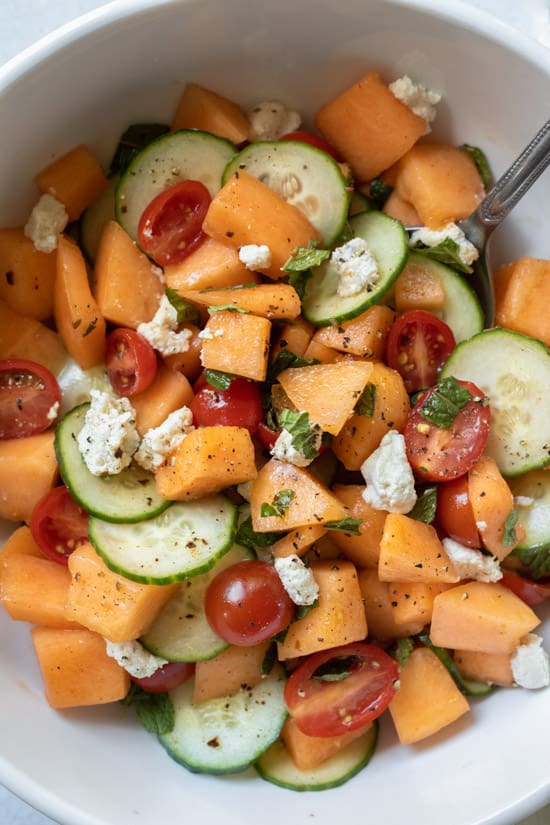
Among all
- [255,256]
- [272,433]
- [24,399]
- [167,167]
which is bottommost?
[272,433]

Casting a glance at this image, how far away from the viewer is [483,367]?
2.76 meters

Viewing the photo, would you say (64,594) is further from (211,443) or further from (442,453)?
(442,453)

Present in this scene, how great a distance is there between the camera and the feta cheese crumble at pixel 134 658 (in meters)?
2.63

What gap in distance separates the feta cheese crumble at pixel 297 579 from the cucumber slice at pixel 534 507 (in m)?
0.69

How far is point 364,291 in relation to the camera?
271 centimetres

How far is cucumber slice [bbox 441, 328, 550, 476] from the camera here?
2.75m

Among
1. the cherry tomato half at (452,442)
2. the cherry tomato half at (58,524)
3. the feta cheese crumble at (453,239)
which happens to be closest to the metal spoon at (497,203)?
the feta cheese crumble at (453,239)

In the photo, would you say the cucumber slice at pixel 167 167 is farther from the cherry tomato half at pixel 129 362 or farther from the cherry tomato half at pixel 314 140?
the cherry tomato half at pixel 129 362

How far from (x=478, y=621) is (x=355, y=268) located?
1.15m

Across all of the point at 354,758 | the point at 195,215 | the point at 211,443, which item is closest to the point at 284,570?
the point at 211,443

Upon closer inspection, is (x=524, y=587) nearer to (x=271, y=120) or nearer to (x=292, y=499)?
(x=292, y=499)

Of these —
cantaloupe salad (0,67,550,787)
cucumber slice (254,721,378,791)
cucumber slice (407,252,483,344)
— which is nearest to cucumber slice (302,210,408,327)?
cantaloupe salad (0,67,550,787)

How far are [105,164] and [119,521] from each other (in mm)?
1166

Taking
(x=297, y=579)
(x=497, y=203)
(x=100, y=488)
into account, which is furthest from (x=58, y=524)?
(x=497, y=203)
